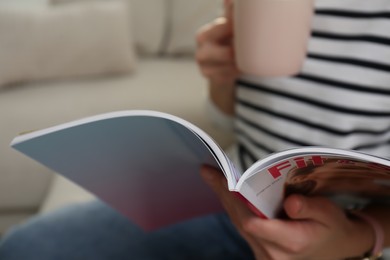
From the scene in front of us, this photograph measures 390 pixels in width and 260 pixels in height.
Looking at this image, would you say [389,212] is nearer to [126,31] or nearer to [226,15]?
[226,15]

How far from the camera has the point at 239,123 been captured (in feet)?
2.57

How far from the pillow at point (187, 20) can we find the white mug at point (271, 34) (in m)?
0.79

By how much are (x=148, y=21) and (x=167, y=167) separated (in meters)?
0.88

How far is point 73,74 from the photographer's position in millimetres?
1322

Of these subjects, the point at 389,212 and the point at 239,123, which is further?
the point at 239,123

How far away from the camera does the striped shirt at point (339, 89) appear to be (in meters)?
0.61

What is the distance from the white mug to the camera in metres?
0.54

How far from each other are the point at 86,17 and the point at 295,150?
1.01 meters

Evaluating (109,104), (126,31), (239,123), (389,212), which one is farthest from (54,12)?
(389,212)

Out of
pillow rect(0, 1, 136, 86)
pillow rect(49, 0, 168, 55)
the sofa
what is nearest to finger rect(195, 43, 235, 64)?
the sofa

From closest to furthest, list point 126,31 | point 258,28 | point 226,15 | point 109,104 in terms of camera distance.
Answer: point 258,28
point 226,15
point 109,104
point 126,31

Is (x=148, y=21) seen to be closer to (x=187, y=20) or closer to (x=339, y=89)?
(x=187, y=20)

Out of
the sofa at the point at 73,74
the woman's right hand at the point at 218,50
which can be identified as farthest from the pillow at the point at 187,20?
the woman's right hand at the point at 218,50

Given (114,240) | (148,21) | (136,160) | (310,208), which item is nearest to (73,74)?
(148,21)
